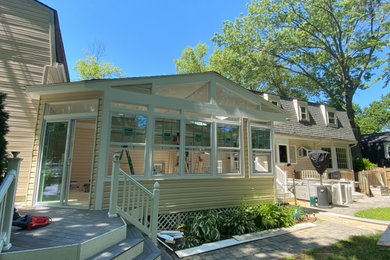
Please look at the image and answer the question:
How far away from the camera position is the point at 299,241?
492cm

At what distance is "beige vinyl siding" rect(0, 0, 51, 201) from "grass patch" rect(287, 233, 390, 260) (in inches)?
266

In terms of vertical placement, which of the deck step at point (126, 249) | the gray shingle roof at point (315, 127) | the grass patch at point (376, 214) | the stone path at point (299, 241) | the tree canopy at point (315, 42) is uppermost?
the tree canopy at point (315, 42)

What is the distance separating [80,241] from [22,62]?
5.95 m

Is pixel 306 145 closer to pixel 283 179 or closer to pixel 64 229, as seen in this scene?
pixel 283 179

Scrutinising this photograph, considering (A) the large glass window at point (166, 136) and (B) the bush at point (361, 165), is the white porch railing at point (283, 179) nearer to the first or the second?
(A) the large glass window at point (166, 136)

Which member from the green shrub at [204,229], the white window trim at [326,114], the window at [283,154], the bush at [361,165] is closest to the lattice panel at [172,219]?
the green shrub at [204,229]

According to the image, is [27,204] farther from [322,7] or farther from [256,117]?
[322,7]

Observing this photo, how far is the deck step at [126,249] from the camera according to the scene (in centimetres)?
282

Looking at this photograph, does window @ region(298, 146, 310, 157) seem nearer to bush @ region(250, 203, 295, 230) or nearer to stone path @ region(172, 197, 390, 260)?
stone path @ region(172, 197, 390, 260)

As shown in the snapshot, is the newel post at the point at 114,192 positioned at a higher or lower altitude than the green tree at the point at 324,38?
lower

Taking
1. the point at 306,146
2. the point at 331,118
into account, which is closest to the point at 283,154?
the point at 306,146

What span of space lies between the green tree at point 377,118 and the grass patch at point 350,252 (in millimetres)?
31531

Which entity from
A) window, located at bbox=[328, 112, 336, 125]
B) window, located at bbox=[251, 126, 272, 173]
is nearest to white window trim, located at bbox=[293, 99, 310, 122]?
window, located at bbox=[328, 112, 336, 125]

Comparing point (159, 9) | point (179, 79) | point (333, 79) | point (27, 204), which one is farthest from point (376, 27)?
point (27, 204)
